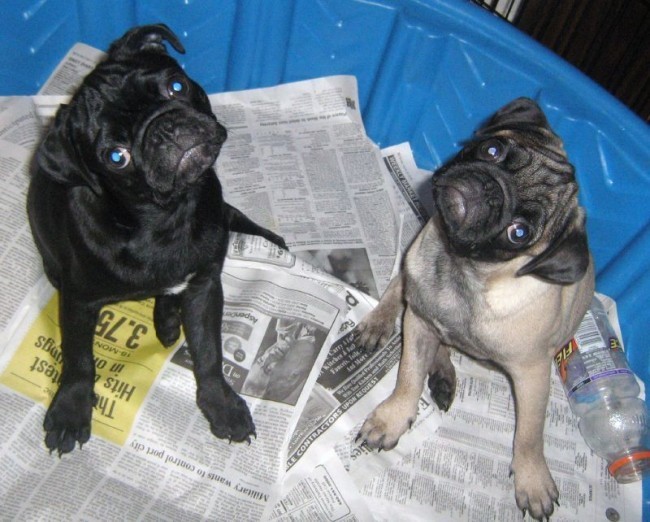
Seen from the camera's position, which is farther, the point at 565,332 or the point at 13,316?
the point at 13,316

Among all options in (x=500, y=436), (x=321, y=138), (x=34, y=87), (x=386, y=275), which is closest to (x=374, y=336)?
(x=386, y=275)

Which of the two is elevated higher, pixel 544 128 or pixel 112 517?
pixel 544 128

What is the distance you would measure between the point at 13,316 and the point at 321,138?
147cm

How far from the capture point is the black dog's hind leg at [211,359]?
7.37ft

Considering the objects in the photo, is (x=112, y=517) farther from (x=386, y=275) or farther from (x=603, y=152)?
(x=603, y=152)

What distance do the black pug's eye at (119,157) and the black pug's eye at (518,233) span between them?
0.93 meters

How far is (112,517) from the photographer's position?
7.53 feet

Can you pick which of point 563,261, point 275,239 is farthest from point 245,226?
point 563,261

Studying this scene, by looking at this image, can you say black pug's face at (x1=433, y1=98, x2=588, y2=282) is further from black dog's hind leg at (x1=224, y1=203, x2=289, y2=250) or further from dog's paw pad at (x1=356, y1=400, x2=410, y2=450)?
black dog's hind leg at (x1=224, y1=203, x2=289, y2=250)

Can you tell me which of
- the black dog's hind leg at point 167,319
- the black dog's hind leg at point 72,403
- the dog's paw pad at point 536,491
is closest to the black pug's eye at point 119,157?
the black dog's hind leg at point 72,403

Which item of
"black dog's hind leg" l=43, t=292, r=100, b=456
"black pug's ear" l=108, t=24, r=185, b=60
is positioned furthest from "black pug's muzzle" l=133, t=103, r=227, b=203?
"black dog's hind leg" l=43, t=292, r=100, b=456

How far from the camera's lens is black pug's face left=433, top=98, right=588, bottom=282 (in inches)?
70.2

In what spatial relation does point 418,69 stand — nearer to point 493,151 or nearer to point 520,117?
point 520,117

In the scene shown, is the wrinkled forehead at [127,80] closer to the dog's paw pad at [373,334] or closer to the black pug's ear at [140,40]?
the black pug's ear at [140,40]
